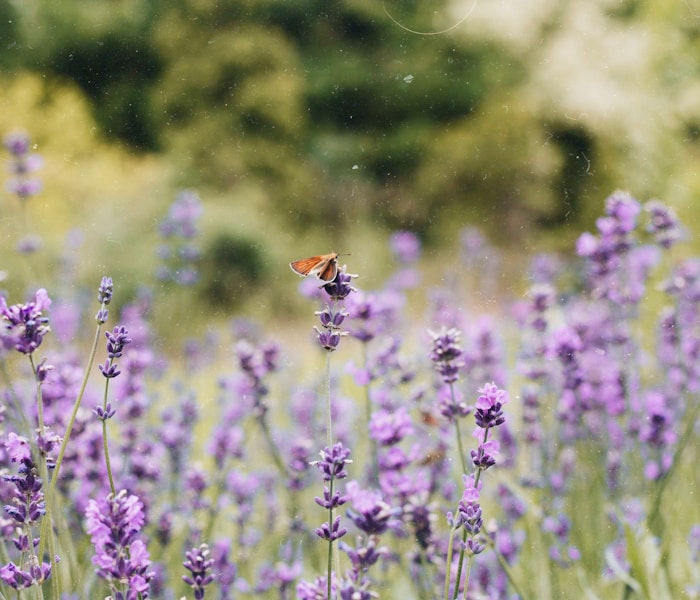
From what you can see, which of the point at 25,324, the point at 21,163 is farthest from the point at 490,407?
the point at 21,163

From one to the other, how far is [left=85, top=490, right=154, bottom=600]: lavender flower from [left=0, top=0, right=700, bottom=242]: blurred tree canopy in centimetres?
1058

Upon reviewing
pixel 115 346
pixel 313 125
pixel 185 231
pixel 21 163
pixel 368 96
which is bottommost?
pixel 115 346

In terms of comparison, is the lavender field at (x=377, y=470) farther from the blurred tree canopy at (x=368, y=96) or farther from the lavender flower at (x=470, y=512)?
the blurred tree canopy at (x=368, y=96)

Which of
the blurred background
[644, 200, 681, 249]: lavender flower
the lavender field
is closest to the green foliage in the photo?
the blurred background

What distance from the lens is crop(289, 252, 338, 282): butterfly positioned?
1.19 m

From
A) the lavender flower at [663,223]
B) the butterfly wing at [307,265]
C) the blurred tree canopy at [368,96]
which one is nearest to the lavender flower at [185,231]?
the lavender flower at [663,223]

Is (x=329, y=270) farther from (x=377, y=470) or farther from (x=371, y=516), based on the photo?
(x=377, y=470)

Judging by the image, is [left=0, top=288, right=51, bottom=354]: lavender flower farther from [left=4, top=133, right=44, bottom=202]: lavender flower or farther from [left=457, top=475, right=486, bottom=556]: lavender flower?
[left=4, top=133, right=44, bottom=202]: lavender flower

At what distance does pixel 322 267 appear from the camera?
120 centimetres

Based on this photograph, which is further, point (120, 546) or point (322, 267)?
point (322, 267)

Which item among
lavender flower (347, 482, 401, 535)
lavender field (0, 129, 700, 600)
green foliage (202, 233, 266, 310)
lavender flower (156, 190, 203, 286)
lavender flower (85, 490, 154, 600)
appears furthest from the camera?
green foliage (202, 233, 266, 310)

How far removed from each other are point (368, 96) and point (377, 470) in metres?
12.7

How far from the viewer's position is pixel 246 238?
10688 millimetres

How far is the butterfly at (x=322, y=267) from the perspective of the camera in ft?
3.89
